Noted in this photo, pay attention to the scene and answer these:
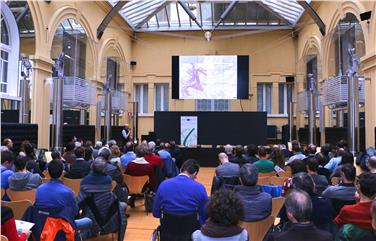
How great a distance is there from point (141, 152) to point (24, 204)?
128 inches

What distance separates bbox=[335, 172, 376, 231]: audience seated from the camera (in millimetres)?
2377

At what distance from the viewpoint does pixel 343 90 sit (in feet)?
32.3

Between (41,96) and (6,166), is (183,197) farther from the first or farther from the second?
(41,96)

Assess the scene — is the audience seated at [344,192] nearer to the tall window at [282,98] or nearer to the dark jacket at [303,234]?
the dark jacket at [303,234]

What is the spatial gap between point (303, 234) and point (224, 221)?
0.42 m

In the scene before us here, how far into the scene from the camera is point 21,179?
387 cm

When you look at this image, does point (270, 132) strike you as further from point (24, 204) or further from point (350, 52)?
point (24, 204)

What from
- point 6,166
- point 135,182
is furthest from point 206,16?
point 6,166

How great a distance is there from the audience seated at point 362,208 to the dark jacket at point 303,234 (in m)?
0.49

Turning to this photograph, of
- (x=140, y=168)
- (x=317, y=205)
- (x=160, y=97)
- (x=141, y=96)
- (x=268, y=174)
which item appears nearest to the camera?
(x=317, y=205)

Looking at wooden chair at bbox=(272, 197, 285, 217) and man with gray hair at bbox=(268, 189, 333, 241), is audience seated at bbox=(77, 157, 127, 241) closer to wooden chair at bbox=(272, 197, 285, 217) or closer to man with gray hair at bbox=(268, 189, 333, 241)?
wooden chair at bbox=(272, 197, 285, 217)

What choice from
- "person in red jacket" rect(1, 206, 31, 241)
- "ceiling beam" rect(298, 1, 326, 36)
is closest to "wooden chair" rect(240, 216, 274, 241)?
"person in red jacket" rect(1, 206, 31, 241)

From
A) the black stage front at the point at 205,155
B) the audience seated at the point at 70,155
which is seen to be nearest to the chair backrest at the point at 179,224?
the audience seated at the point at 70,155

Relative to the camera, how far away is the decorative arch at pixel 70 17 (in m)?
11.1
